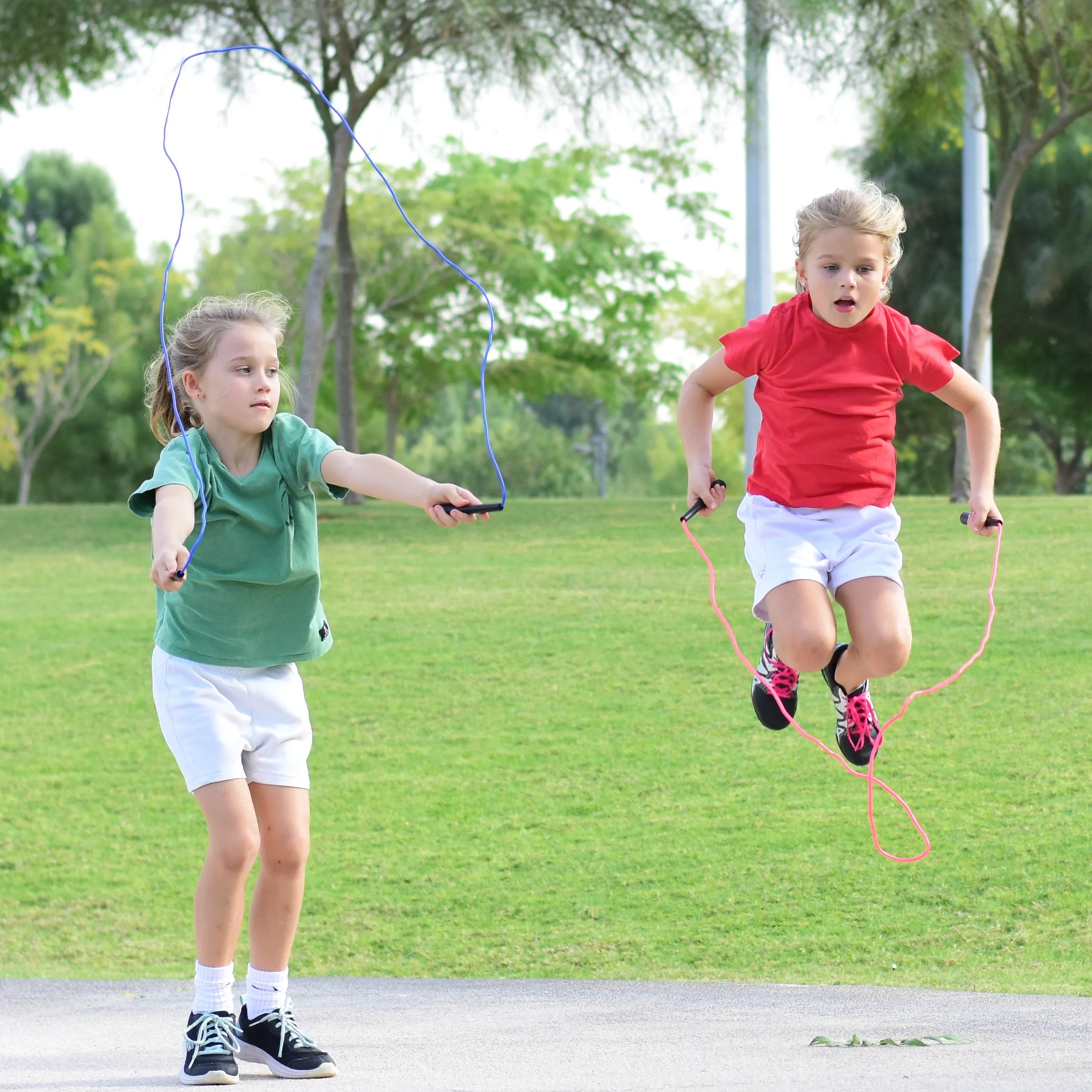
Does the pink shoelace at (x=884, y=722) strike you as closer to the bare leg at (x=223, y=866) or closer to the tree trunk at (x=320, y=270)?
the bare leg at (x=223, y=866)

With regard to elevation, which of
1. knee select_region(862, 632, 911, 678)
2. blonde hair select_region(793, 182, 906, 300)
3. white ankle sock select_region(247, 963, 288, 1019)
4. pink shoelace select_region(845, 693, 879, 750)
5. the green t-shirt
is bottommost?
white ankle sock select_region(247, 963, 288, 1019)

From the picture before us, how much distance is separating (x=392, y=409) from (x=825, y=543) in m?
30.2

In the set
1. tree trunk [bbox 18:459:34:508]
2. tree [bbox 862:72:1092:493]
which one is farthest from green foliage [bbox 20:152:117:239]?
tree [bbox 862:72:1092:493]

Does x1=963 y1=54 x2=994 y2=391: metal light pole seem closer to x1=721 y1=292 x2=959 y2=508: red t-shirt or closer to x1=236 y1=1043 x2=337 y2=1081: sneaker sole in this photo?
x1=721 y1=292 x2=959 y2=508: red t-shirt

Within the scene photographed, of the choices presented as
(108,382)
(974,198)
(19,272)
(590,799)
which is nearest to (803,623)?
(590,799)

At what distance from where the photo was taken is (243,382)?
395 centimetres

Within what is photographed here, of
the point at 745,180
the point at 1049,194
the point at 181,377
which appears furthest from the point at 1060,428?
the point at 181,377

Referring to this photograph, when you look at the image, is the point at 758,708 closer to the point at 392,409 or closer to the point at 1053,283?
the point at 1053,283

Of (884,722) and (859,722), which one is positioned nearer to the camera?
(859,722)

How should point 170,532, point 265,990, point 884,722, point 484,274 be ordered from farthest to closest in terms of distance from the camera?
point 484,274 < point 884,722 < point 265,990 < point 170,532

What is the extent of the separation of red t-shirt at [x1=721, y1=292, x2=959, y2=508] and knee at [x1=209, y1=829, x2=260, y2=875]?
1.92 metres

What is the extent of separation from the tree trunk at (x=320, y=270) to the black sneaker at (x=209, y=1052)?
1171 centimetres

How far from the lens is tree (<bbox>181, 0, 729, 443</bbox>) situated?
52.5 feet

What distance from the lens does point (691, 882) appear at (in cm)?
752
